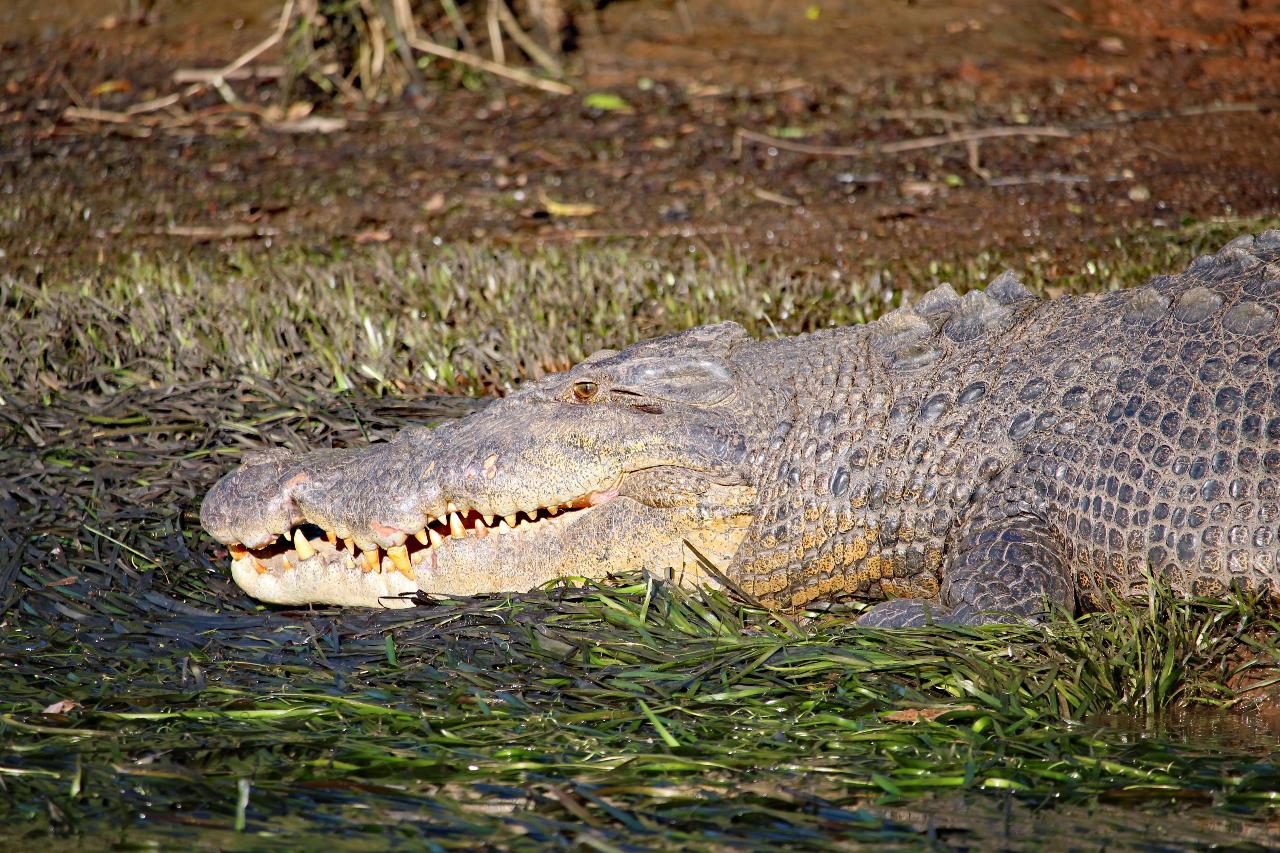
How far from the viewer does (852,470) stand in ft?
13.3

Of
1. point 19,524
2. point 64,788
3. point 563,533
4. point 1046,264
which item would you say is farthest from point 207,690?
point 1046,264

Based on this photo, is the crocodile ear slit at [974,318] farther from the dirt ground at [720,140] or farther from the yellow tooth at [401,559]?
the dirt ground at [720,140]

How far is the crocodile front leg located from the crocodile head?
58 centimetres

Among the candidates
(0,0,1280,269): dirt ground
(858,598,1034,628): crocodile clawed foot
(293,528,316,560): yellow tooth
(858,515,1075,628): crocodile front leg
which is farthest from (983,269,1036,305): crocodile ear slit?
(0,0,1280,269): dirt ground

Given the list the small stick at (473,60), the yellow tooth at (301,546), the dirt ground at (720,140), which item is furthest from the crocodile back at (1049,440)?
the small stick at (473,60)

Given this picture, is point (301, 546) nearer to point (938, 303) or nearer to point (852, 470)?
point (852, 470)

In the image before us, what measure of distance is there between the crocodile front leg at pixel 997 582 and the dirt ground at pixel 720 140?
12.6ft

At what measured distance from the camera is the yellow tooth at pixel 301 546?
13.9ft

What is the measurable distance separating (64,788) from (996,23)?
10.0m

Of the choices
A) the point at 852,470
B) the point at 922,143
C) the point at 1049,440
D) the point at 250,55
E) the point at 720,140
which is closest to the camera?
the point at 1049,440

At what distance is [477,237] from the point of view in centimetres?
851

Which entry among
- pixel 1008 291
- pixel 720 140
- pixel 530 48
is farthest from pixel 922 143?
pixel 1008 291

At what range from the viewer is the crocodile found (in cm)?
378

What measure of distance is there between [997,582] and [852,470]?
1.84ft
